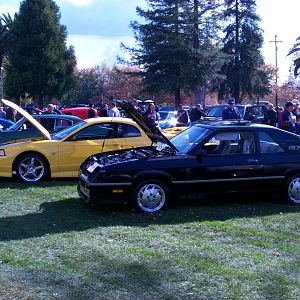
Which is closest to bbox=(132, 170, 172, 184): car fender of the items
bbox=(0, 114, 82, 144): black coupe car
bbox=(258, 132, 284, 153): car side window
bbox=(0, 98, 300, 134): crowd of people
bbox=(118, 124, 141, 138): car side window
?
bbox=(0, 98, 300, 134): crowd of people

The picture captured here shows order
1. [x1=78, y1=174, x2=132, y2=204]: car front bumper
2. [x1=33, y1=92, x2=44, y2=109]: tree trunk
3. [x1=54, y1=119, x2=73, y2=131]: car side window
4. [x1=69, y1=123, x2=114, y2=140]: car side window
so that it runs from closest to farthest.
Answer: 1. [x1=78, y1=174, x2=132, y2=204]: car front bumper
2. [x1=69, y1=123, x2=114, y2=140]: car side window
3. [x1=54, y1=119, x2=73, y2=131]: car side window
4. [x1=33, y1=92, x2=44, y2=109]: tree trunk

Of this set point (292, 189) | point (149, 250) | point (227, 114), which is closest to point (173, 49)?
point (227, 114)

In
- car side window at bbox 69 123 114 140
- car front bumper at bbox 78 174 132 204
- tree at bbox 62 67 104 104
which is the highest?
tree at bbox 62 67 104 104

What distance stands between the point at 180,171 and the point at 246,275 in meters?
3.07

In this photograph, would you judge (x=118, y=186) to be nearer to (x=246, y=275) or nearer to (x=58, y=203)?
(x=58, y=203)

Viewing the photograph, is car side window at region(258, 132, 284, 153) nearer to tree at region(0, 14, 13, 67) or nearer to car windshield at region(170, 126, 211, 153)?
car windshield at region(170, 126, 211, 153)

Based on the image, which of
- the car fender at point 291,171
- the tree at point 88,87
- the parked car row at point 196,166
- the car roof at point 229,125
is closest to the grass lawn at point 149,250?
the parked car row at point 196,166

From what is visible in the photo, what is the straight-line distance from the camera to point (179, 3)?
44.8 meters

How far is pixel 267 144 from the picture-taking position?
851 centimetres

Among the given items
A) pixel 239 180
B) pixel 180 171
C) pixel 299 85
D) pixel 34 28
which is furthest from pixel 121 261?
pixel 299 85

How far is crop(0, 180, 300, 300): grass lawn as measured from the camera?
468 cm

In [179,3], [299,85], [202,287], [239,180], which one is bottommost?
[202,287]

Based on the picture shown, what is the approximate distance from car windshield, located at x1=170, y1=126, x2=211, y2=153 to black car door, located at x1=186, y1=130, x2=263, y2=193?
0.18 meters

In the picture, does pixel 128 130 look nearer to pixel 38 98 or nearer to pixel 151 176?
pixel 151 176
